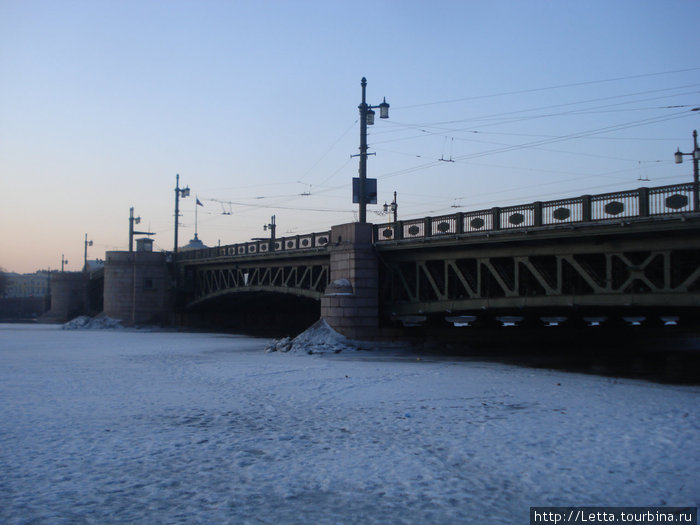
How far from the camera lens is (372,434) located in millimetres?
8695

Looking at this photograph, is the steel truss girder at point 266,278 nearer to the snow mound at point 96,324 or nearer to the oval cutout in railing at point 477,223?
the snow mound at point 96,324

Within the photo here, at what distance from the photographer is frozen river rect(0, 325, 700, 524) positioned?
5641mm

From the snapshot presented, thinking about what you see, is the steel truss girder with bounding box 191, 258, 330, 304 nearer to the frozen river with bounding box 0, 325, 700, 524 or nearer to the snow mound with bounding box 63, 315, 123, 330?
the snow mound with bounding box 63, 315, 123, 330

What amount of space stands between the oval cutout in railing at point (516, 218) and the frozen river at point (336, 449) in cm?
715

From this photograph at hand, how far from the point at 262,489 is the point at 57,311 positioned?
71499mm

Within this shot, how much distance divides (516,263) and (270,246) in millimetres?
17379

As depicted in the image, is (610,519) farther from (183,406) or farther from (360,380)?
(360,380)

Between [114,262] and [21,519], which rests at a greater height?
[114,262]

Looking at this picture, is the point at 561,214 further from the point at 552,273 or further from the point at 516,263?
the point at 552,273

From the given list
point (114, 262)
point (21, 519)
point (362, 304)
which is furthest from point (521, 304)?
point (114, 262)

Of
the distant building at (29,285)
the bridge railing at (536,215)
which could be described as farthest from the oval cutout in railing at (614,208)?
the distant building at (29,285)

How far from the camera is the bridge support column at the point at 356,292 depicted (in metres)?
25.4

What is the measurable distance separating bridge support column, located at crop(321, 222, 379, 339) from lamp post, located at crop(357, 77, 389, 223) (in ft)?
3.10

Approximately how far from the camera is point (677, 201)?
54.1 ft
